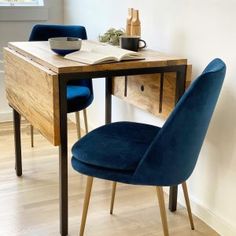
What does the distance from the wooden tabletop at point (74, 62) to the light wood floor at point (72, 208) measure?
0.74 meters

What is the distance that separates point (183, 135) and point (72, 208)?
2.87 feet

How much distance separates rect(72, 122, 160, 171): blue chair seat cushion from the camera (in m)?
1.54

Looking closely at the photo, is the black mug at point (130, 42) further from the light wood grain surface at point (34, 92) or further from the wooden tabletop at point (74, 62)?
the light wood grain surface at point (34, 92)

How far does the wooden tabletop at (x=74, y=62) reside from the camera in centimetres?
162

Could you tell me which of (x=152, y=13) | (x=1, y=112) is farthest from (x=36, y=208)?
(x=1, y=112)

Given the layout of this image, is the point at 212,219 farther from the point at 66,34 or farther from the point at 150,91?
the point at 66,34

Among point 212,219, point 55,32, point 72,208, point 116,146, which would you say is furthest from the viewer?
point 55,32

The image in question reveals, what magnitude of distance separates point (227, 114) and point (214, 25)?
1.27 feet

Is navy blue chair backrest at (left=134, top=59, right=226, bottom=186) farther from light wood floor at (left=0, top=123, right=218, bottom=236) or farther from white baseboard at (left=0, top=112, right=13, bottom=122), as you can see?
white baseboard at (left=0, top=112, right=13, bottom=122)

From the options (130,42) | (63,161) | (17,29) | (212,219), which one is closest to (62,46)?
(130,42)

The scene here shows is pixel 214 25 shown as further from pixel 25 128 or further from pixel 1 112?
pixel 1 112

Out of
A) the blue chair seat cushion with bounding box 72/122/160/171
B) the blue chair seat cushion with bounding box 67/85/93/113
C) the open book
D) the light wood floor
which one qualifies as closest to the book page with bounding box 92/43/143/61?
the open book

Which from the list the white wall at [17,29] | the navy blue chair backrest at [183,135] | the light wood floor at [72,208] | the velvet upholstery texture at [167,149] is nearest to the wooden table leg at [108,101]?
the light wood floor at [72,208]

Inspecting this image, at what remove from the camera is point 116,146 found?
166 centimetres
